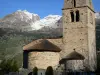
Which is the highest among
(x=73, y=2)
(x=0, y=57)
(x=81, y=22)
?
(x=73, y=2)

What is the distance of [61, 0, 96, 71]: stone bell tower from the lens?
38031mm

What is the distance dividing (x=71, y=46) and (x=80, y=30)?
3.02 metres

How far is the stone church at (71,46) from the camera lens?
1478 inches

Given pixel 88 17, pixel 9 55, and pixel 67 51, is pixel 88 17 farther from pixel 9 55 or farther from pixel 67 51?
pixel 9 55

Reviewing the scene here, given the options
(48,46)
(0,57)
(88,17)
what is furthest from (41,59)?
(0,57)

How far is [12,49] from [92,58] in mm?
63352

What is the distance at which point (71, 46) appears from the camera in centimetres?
3916

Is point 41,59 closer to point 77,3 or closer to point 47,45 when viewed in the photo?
point 47,45

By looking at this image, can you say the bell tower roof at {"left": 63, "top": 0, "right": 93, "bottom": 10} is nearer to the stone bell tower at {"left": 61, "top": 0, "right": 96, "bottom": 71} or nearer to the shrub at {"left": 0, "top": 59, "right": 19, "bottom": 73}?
the stone bell tower at {"left": 61, "top": 0, "right": 96, "bottom": 71}

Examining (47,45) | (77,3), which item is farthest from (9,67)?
(77,3)

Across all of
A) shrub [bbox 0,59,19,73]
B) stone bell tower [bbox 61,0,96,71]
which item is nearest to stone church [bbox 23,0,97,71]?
stone bell tower [bbox 61,0,96,71]

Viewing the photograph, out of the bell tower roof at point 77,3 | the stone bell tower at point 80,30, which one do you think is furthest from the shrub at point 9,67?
the bell tower roof at point 77,3

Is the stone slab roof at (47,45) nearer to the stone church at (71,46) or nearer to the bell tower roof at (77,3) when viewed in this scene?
the stone church at (71,46)

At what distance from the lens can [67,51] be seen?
39.2m
